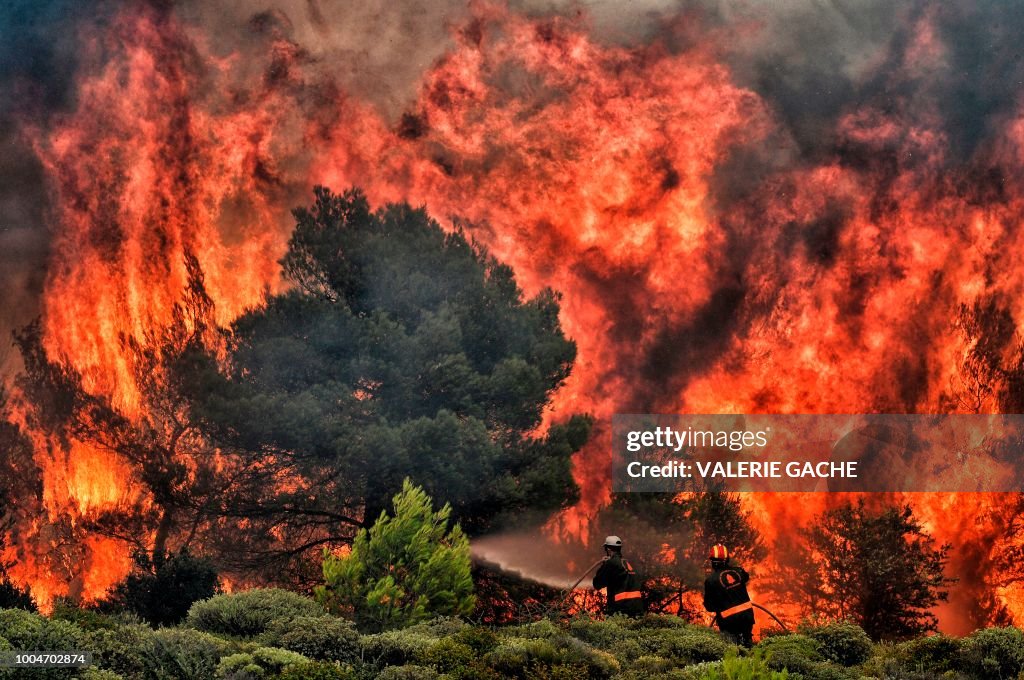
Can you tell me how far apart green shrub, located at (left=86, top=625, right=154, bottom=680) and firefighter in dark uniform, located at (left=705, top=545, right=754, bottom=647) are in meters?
8.74

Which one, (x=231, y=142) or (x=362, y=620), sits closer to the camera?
(x=362, y=620)

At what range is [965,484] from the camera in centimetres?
3103

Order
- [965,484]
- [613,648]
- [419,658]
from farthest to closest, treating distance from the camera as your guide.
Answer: [965,484] → [613,648] → [419,658]

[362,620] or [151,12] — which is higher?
[151,12]

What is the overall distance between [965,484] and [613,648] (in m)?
16.6

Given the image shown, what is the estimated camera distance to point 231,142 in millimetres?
32469

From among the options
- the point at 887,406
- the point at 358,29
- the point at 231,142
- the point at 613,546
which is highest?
the point at 358,29

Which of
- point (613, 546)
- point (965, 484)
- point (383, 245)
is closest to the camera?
point (613, 546)

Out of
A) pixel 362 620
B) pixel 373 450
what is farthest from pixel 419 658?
pixel 373 450

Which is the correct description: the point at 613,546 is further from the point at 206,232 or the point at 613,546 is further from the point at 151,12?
the point at 151,12

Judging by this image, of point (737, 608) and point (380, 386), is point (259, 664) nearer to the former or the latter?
point (737, 608)

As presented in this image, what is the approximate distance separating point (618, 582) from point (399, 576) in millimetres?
3911

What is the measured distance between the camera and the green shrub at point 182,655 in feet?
47.6

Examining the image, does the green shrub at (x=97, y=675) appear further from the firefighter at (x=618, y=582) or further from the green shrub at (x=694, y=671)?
the firefighter at (x=618, y=582)
